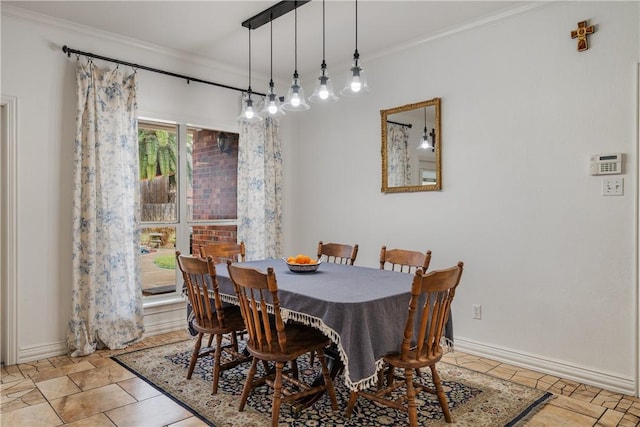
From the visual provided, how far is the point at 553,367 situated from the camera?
3.06 meters

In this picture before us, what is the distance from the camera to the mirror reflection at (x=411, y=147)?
149 inches

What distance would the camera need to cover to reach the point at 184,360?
336cm

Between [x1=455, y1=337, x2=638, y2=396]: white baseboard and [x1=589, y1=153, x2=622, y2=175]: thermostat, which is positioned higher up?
[x1=589, y1=153, x2=622, y2=175]: thermostat

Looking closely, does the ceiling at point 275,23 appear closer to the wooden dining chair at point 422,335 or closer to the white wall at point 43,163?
the white wall at point 43,163

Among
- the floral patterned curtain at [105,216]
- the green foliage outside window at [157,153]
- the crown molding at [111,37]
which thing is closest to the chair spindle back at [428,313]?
the floral patterned curtain at [105,216]

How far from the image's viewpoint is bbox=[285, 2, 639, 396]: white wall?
2797 millimetres

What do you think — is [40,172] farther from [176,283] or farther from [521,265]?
[521,265]

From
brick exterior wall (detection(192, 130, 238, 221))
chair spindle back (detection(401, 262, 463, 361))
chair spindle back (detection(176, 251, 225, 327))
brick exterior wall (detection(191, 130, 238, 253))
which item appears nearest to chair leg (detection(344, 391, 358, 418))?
chair spindle back (detection(401, 262, 463, 361))

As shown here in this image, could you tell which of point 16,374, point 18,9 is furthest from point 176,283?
point 18,9

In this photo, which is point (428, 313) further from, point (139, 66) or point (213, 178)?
point (139, 66)

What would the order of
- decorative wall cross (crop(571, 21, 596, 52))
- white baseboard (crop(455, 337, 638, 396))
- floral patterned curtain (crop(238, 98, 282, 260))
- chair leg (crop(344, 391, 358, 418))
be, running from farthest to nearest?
1. floral patterned curtain (crop(238, 98, 282, 260))
2. decorative wall cross (crop(571, 21, 596, 52))
3. white baseboard (crop(455, 337, 638, 396))
4. chair leg (crop(344, 391, 358, 418))

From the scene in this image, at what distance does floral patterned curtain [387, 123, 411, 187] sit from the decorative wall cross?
1.47m

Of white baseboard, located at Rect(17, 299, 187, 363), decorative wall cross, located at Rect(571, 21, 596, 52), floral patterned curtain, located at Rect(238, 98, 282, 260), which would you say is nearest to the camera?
decorative wall cross, located at Rect(571, 21, 596, 52)

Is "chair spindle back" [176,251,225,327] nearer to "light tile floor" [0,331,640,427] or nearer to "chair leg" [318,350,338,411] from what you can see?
"light tile floor" [0,331,640,427]
